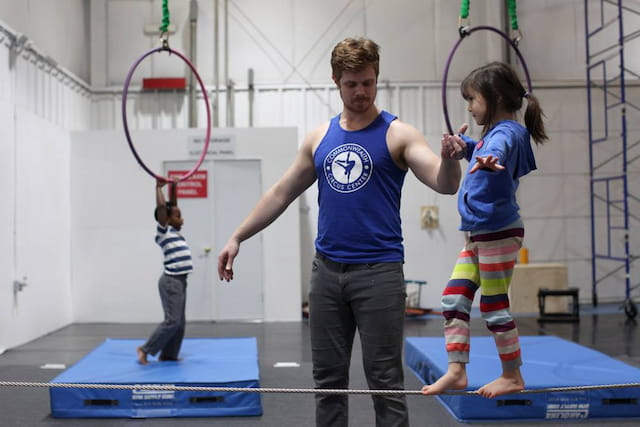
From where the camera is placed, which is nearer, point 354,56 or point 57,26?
point 354,56

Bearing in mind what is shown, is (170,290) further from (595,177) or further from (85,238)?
(595,177)

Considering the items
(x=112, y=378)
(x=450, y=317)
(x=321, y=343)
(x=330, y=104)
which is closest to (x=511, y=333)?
(x=450, y=317)

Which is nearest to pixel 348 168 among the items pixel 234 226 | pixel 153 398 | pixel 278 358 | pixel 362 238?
pixel 362 238

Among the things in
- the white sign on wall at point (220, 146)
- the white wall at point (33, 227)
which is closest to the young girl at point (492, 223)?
the white wall at point (33, 227)

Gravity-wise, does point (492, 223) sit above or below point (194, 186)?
below

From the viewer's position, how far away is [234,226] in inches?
340

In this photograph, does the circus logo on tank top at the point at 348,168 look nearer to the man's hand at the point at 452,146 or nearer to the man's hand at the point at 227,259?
the man's hand at the point at 452,146

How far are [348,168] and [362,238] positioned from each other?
0.24 meters

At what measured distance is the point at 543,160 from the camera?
32.1 feet

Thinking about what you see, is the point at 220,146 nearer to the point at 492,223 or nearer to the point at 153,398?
the point at 153,398

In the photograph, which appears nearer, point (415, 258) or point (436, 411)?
point (436, 411)

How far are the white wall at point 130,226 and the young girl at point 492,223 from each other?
21.0 ft

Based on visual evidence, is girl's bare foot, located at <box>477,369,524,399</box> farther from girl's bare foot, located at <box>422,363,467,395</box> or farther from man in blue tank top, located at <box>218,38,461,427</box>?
man in blue tank top, located at <box>218,38,461,427</box>

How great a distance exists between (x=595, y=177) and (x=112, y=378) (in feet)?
26.5
